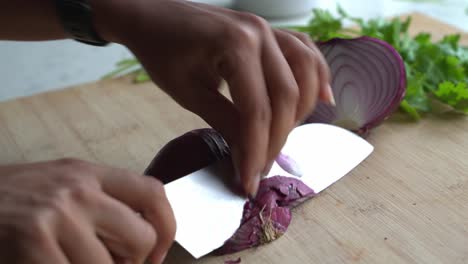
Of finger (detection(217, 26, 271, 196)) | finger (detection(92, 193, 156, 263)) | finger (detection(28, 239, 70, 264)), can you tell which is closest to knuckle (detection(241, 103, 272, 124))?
finger (detection(217, 26, 271, 196))

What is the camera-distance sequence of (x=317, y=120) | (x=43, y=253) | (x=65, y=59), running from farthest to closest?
(x=65, y=59) → (x=317, y=120) → (x=43, y=253)

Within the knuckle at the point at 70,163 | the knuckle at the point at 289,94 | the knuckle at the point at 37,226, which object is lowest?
the knuckle at the point at 37,226

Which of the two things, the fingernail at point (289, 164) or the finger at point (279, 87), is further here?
the fingernail at point (289, 164)

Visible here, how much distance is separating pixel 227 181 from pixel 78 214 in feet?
1.22

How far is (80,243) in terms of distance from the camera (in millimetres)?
581

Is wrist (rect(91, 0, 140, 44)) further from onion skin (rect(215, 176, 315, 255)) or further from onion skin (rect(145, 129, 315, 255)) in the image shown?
onion skin (rect(215, 176, 315, 255))

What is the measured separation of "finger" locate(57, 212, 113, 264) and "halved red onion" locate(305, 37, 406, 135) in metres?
0.72

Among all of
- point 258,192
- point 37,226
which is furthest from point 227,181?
point 37,226

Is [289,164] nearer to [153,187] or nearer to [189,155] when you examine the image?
[189,155]

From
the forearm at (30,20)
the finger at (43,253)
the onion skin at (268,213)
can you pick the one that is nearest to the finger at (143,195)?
the finger at (43,253)

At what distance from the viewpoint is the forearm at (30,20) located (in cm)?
100

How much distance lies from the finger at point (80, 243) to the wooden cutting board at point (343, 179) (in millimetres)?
296

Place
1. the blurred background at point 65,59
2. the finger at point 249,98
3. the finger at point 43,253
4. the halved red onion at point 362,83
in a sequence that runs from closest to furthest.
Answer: the finger at point 43,253 < the finger at point 249,98 < the halved red onion at point 362,83 < the blurred background at point 65,59

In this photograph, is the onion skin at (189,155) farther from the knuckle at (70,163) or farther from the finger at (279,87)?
the knuckle at (70,163)
